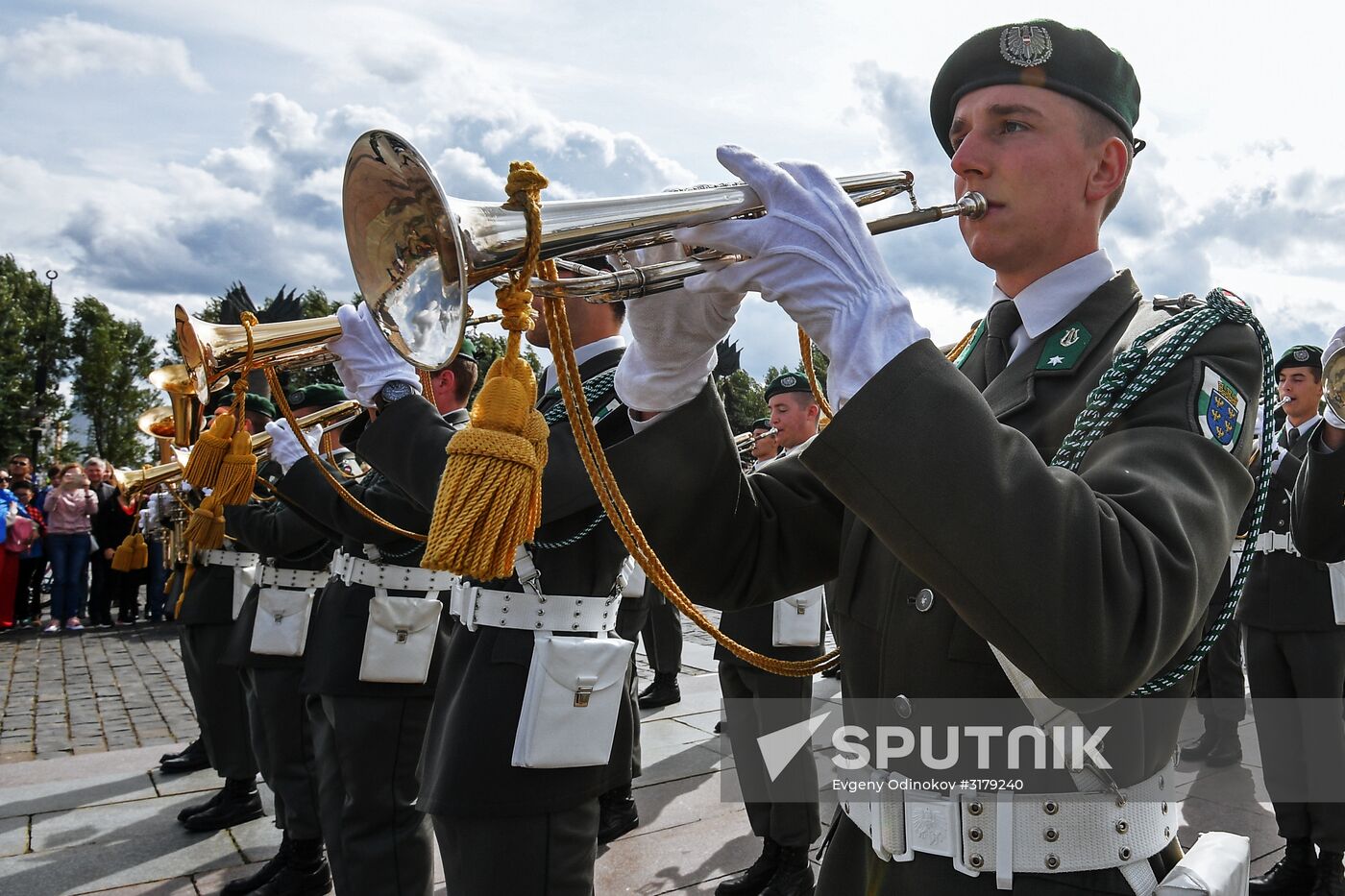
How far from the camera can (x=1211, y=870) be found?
147cm

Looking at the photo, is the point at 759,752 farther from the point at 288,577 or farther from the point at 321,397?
the point at 321,397

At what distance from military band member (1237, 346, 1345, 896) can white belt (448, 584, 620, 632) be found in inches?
121

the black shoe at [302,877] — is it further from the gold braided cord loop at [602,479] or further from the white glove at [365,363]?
the gold braided cord loop at [602,479]

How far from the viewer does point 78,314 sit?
46125 mm

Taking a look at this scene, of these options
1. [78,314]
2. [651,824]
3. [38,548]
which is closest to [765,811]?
[651,824]

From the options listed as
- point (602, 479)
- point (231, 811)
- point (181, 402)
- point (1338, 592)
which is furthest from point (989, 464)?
point (181, 402)

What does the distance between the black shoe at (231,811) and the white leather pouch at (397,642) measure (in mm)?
1866

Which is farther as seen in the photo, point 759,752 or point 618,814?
point 618,814

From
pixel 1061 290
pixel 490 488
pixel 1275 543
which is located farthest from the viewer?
pixel 1275 543

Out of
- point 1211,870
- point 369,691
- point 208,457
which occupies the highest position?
point 208,457

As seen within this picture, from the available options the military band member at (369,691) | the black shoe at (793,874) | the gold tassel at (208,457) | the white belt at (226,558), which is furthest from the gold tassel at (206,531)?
the black shoe at (793,874)

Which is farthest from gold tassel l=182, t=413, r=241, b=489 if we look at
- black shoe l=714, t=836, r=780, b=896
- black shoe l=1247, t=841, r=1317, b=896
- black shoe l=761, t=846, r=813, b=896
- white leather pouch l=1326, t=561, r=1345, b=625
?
white leather pouch l=1326, t=561, r=1345, b=625

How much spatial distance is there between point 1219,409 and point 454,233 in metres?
1.06

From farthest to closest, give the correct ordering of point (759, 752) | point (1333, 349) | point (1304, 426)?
point (1304, 426)
point (759, 752)
point (1333, 349)
